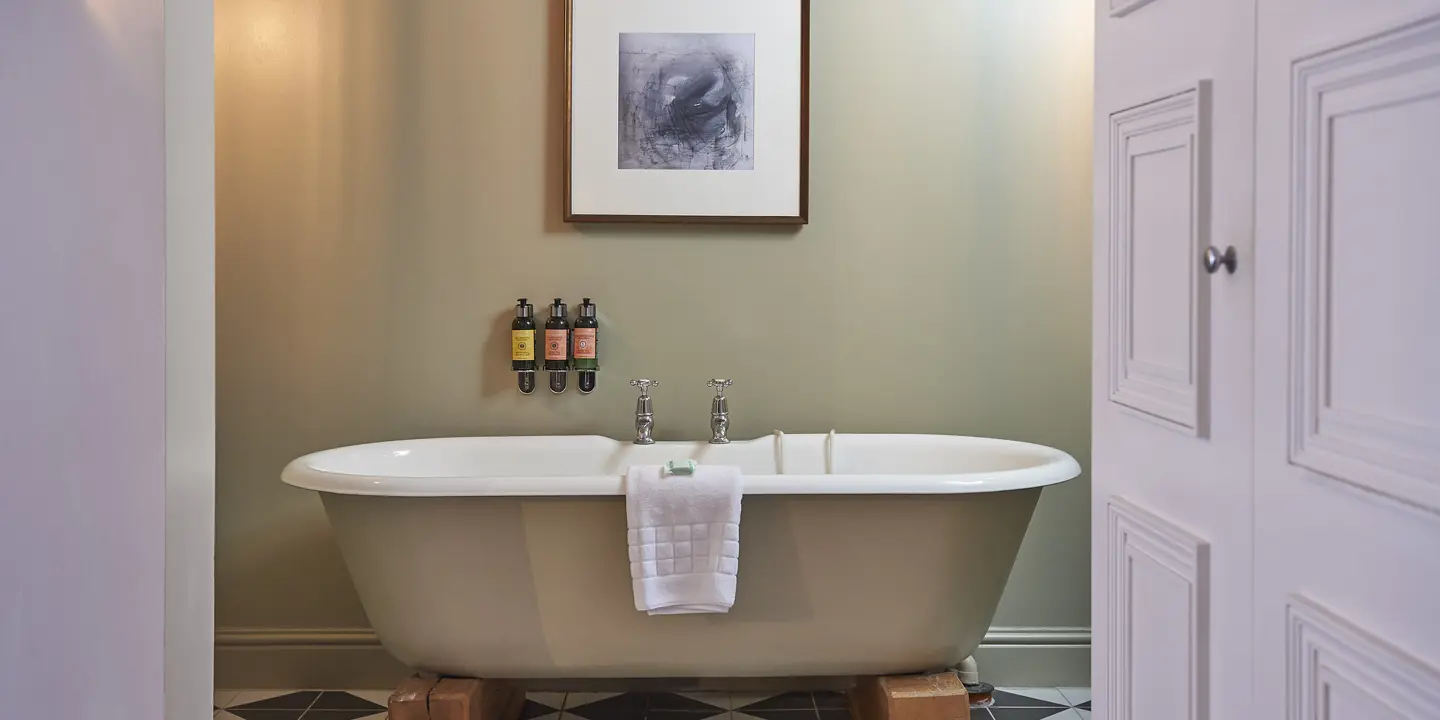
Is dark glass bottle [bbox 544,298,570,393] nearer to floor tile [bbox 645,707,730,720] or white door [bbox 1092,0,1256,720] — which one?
floor tile [bbox 645,707,730,720]

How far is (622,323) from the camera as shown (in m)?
2.79

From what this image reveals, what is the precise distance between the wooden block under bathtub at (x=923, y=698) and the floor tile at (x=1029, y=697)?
450 mm

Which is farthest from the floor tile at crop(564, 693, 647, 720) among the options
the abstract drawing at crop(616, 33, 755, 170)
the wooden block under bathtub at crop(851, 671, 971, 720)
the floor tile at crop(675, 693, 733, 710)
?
the abstract drawing at crop(616, 33, 755, 170)

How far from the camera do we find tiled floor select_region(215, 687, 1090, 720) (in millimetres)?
2547

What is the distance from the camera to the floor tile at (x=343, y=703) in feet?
8.60

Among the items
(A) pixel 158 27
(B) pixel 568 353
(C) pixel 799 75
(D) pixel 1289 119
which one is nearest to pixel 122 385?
(A) pixel 158 27

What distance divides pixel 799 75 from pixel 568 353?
3.19ft

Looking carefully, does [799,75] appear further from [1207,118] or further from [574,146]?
[1207,118]

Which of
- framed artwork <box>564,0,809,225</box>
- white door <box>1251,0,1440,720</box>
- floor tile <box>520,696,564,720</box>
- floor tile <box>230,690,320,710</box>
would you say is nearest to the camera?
white door <box>1251,0,1440,720</box>

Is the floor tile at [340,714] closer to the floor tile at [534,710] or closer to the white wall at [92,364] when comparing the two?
the floor tile at [534,710]

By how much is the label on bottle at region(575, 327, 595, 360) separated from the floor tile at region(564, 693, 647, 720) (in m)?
0.89

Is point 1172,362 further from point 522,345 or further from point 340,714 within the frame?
point 340,714

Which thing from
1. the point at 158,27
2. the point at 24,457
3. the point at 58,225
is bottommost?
the point at 24,457

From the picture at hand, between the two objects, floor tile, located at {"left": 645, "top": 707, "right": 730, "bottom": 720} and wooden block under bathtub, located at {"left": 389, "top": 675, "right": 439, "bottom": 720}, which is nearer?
wooden block under bathtub, located at {"left": 389, "top": 675, "right": 439, "bottom": 720}
